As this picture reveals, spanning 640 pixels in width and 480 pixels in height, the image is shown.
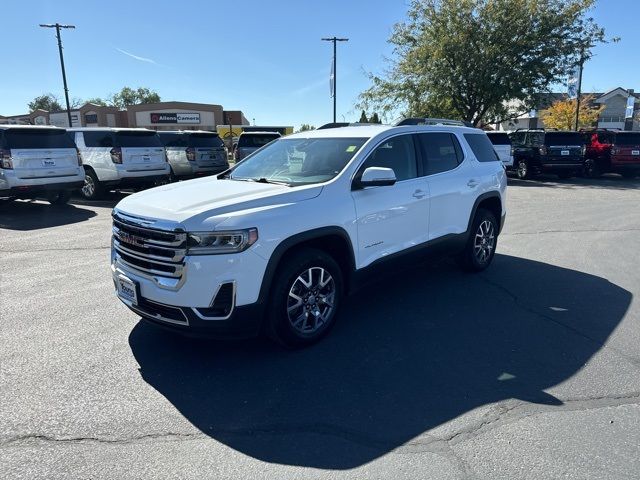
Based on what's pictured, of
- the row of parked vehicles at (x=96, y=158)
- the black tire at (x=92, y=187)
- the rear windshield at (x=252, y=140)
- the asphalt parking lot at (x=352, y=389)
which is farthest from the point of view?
the rear windshield at (x=252, y=140)

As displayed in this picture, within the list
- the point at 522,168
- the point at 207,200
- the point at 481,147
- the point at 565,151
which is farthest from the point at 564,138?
the point at 207,200

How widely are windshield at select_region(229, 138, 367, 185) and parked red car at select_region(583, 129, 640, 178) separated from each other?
17.9 m

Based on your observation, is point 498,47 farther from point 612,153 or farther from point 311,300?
point 311,300

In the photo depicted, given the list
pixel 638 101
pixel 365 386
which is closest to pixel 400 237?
pixel 365 386

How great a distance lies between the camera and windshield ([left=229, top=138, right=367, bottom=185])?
439cm

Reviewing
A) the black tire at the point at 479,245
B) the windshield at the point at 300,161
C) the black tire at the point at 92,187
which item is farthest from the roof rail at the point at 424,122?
the black tire at the point at 92,187

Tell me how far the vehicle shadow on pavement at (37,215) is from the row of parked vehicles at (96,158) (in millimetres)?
403

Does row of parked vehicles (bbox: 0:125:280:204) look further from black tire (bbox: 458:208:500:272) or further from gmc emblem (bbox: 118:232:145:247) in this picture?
black tire (bbox: 458:208:500:272)

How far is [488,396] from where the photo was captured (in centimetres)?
329

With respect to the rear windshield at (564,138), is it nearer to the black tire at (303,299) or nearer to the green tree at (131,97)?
the black tire at (303,299)

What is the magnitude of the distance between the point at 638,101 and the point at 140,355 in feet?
270

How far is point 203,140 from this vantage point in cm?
1512

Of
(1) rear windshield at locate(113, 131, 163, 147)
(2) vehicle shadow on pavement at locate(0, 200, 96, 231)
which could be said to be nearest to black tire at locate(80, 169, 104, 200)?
(2) vehicle shadow on pavement at locate(0, 200, 96, 231)

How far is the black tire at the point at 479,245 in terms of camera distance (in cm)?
600
